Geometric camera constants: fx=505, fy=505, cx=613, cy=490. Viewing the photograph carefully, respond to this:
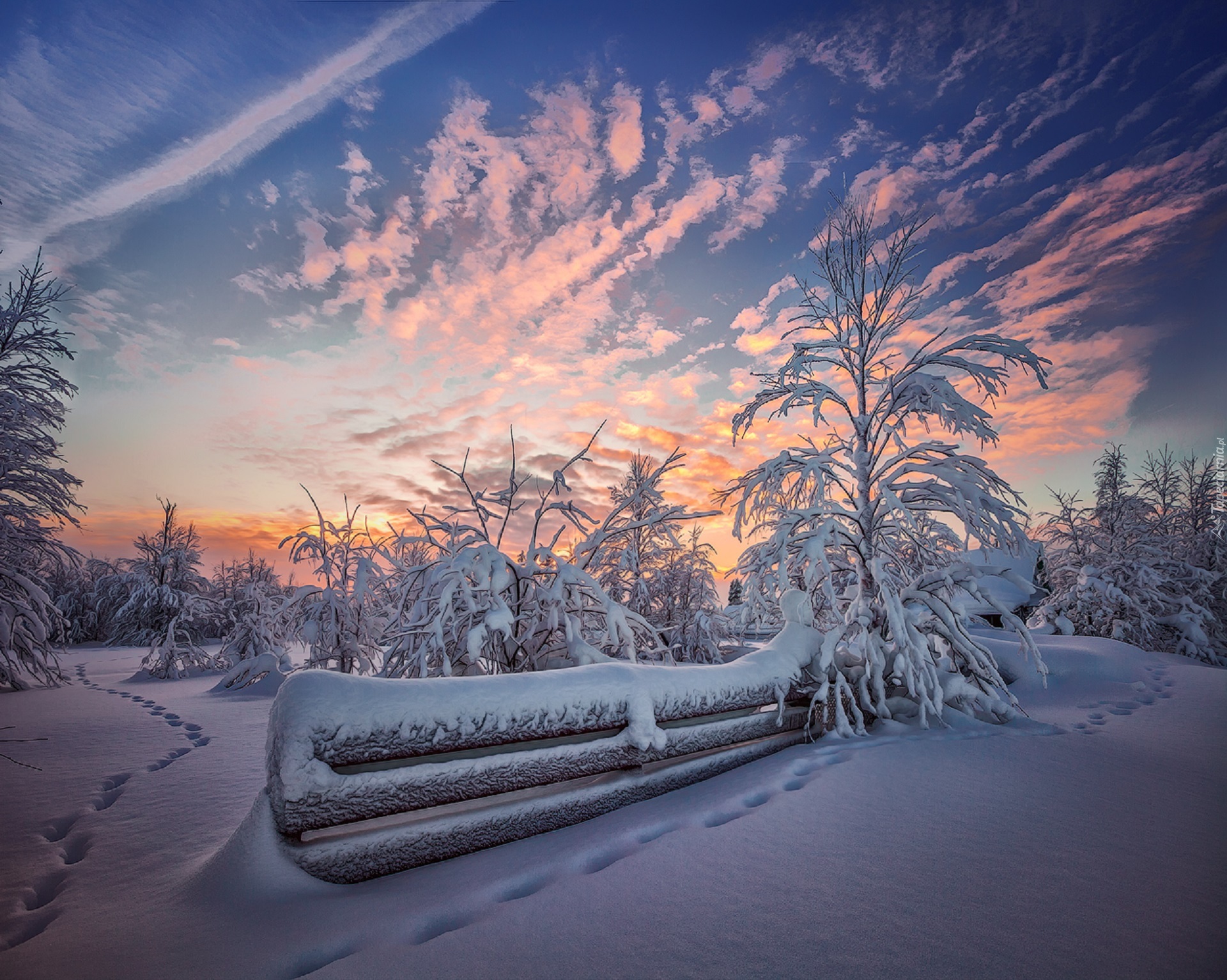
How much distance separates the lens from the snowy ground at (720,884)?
5.42 ft

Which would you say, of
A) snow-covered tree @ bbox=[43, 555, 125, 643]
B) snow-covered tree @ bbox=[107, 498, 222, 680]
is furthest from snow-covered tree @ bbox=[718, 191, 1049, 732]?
snow-covered tree @ bbox=[43, 555, 125, 643]

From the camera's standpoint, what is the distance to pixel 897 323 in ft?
19.3

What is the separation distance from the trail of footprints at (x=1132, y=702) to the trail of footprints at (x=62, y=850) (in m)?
6.71

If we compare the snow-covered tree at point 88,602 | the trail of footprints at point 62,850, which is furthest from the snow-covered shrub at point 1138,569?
the snow-covered tree at point 88,602

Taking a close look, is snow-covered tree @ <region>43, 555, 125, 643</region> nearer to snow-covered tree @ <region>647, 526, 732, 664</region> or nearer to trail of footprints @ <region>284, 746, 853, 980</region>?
snow-covered tree @ <region>647, 526, 732, 664</region>

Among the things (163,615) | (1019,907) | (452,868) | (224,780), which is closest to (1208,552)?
(1019,907)

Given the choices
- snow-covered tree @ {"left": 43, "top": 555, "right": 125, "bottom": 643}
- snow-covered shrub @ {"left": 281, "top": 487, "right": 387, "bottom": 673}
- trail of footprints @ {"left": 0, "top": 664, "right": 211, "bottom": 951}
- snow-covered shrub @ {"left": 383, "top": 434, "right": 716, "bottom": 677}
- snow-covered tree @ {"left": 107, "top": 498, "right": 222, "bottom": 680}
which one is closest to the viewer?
trail of footprints @ {"left": 0, "top": 664, "right": 211, "bottom": 951}

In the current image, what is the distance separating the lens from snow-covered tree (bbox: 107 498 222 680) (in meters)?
12.5

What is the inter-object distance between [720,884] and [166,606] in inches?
850

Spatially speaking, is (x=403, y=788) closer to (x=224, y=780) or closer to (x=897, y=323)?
(x=224, y=780)

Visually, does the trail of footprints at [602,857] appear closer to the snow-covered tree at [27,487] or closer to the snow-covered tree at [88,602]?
the snow-covered tree at [27,487]

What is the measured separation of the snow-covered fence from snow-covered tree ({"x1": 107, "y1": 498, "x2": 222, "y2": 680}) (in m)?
11.9

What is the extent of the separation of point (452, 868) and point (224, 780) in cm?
267

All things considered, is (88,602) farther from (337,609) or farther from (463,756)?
(463,756)
